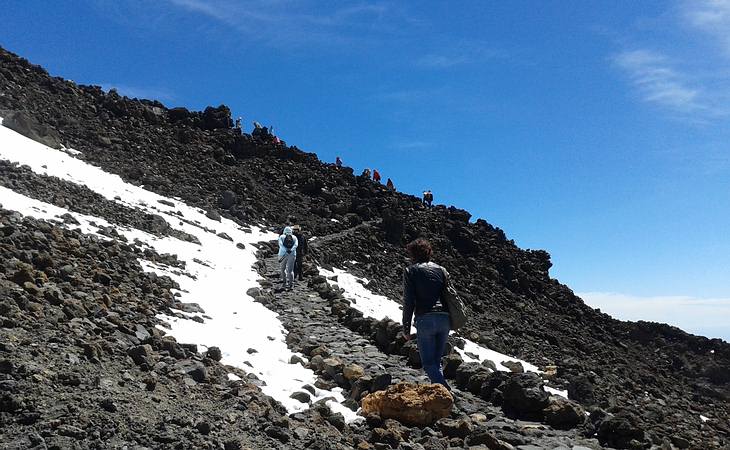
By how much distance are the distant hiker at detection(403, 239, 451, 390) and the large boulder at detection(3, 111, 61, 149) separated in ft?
74.8

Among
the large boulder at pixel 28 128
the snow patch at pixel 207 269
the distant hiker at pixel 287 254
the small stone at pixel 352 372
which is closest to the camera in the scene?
the small stone at pixel 352 372

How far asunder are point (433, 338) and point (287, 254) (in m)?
10.9

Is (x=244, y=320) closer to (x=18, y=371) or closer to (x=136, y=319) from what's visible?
(x=136, y=319)

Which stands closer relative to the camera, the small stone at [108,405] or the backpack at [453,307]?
the small stone at [108,405]

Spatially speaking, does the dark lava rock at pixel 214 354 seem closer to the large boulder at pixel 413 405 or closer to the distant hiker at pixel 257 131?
the large boulder at pixel 413 405

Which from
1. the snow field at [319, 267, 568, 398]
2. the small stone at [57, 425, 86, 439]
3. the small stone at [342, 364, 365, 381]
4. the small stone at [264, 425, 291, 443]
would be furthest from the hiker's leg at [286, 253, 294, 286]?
the small stone at [57, 425, 86, 439]

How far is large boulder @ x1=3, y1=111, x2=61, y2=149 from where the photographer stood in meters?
23.2

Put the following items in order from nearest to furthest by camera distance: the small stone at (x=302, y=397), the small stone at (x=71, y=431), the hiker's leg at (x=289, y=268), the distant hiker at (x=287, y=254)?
the small stone at (x=71, y=431), the small stone at (x=302, y=397), the distant hiker at (x=287, y=254), the hiker's leg at (x=289, y=268)

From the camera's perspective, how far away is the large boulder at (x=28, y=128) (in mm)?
23250

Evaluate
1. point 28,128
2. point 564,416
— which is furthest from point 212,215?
point 564,416

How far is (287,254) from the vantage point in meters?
17.3

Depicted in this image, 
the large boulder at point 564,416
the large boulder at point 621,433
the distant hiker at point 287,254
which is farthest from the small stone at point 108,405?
the distant hiker at point 287,254

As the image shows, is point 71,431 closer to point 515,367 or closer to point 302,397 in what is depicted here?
point 302,397

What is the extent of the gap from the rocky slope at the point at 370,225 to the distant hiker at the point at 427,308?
1330 centimetres
